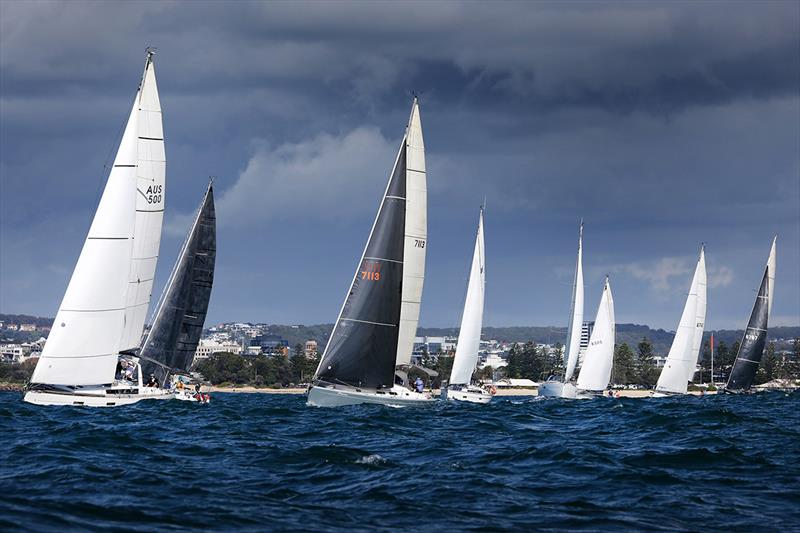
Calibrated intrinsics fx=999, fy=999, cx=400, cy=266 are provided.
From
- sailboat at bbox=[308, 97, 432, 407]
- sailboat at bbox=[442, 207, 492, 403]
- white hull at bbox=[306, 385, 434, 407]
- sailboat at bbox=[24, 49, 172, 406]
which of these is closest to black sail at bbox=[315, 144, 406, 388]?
sailboat at bbox=[308, 97, 432, 407]

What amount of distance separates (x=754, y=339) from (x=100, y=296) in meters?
78.2

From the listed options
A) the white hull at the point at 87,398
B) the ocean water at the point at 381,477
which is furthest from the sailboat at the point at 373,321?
the ocean water at the point at 381,477

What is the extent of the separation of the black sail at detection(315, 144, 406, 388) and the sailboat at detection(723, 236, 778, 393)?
62476 millimetres

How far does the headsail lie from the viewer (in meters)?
44.8

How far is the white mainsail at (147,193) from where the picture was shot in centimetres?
5569

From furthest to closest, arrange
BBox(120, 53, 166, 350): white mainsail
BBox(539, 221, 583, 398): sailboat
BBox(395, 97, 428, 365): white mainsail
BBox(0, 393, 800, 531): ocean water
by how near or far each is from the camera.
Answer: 1. BBox(539, 221, 583, 398): sailboat
2. BBox(395, 97, 428, 365): white mainsail
3. BBox(120, 53, 166, 350): white mainsail
4. BBox(0, 393, 800, 531): ocean water

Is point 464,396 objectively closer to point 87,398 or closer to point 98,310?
point 87,398

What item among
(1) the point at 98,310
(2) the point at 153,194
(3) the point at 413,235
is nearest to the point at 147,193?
(2) the point at 153,194

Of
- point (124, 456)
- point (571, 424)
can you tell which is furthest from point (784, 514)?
point (571, 424)

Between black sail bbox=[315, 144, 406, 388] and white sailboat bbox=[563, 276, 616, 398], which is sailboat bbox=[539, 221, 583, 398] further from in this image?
black sail bbox=[315, 144, 406, 388]

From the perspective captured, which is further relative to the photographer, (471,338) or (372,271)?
(471,338)

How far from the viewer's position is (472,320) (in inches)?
3334

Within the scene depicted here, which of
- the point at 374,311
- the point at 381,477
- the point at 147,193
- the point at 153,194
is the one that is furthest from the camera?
the point at 153,194

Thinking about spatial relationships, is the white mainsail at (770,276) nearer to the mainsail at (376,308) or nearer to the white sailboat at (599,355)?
the white sailboat at (599,355)
